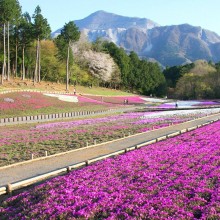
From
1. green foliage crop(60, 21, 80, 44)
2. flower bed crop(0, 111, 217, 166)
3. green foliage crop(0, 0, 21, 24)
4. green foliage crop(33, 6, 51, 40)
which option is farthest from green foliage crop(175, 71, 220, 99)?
flower bed crop(0, 111, 217, 166)

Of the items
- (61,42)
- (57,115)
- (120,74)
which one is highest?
(61,42)

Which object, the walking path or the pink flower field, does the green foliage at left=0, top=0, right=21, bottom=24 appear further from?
the pink flower field

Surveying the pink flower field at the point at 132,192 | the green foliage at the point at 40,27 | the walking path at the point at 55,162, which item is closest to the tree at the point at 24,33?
the green foliage at the point at 40,27

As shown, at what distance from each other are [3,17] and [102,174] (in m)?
55.9

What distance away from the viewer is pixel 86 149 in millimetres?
21266

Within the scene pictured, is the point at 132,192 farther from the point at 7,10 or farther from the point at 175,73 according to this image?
the point at 175,73

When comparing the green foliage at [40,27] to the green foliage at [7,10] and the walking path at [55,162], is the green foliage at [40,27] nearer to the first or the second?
the green foliage at [7,10]

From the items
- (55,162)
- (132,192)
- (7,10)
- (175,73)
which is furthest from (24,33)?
(175,73)

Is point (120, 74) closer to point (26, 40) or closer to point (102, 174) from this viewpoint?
point (26, 40)

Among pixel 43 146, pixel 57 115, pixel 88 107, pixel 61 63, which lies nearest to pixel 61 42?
pixel 61 63

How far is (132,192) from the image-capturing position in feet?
36.9

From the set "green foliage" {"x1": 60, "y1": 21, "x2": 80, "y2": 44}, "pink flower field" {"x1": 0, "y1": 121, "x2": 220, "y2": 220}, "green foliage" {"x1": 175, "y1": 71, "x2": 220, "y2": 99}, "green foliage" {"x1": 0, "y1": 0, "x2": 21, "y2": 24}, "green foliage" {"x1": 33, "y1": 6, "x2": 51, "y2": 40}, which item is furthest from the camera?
"green foliage" {"x1": 175, "y1": 71, "x2": 220, "y2": 99}

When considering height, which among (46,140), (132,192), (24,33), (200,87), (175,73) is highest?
(24,33)

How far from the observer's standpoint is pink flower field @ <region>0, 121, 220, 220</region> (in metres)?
9.63
